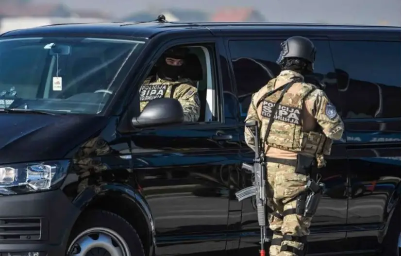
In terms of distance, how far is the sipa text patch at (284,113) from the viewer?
654 cm

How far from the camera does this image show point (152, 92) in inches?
284

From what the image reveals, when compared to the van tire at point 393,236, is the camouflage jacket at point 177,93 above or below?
above

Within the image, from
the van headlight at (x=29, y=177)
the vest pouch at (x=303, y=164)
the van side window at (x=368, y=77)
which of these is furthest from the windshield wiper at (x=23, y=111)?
the van side window at (x=368, y=77)

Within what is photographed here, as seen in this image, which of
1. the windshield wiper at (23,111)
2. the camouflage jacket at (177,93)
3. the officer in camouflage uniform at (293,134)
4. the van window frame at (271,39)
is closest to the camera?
the officer in camouflage uniform at (293,134)

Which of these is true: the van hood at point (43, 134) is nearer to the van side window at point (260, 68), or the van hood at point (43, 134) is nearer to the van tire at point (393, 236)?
the van side window at point (260, 68)

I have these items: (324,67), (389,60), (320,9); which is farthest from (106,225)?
(320,9)

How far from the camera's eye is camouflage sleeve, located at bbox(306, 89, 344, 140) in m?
6.48

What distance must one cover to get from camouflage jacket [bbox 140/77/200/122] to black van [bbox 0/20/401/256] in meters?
0.10

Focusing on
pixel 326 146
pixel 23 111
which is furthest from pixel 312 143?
pixel 23 111

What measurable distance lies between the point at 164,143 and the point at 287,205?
2.78 ft

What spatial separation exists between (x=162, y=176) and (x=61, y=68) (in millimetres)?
1070

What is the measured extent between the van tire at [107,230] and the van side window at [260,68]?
114 cm

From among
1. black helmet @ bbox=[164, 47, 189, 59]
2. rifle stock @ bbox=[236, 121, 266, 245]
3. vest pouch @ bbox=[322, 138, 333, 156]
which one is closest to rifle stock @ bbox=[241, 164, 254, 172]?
rifle stock @ bbox=[236, 121, 266, 245]

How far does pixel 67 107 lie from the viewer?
684 centimetres
